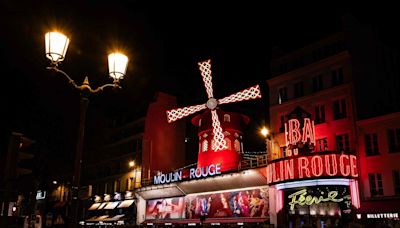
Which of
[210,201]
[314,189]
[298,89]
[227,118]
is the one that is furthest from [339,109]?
[210,201]

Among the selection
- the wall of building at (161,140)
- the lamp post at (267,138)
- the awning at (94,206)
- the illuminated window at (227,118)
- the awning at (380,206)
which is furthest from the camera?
the awning at (94,206)

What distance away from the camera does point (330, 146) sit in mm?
22219

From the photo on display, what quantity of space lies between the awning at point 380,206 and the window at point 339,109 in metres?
4.78

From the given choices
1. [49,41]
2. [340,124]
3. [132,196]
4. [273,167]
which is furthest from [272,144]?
[49,41]

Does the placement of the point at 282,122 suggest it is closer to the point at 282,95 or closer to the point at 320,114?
the point at 282,95

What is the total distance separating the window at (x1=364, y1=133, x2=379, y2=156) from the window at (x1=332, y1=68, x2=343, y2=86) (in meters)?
3.41

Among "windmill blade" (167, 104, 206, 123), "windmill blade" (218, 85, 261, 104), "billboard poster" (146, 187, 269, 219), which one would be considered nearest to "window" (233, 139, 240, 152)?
"windmill blade" (218, 85, 261, 104)

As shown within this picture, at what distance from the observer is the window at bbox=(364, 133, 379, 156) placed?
20.8 metres

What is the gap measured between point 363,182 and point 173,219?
15.5 metres

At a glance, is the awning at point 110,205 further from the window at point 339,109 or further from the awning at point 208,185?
the window at point 339,109

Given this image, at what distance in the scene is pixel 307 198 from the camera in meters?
22.0

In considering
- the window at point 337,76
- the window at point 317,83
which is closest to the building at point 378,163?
the window at point 337,76

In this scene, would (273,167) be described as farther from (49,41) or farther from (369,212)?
(49,41)

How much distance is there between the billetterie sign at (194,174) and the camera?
2709 cm
